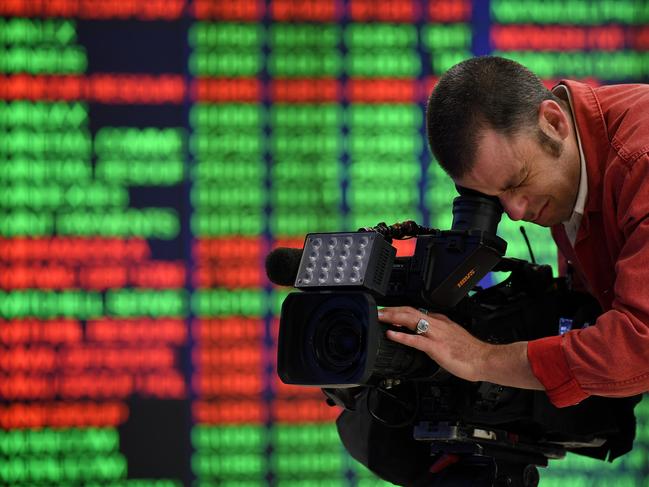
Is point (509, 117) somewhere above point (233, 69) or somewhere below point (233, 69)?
below

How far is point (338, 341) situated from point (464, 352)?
0.63 feet

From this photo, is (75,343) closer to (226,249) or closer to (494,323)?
(226,249)

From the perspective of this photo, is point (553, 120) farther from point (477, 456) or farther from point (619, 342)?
point (477, 456)

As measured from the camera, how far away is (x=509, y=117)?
157 centimetres

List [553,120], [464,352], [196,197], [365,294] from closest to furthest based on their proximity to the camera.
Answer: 1. [365,294]
2. [464,352]
3. [553,120]
4. [196,197]

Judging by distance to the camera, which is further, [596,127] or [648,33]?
[648,33]

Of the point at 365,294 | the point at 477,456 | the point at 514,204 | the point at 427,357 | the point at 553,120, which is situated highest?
the point at 553,120

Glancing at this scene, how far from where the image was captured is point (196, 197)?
2957 mm

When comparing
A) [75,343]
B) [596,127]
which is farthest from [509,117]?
[75,343]

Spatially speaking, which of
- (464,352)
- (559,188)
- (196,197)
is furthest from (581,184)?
(196,197)

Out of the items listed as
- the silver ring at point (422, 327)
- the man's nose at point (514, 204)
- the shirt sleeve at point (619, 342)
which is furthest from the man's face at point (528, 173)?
the silver ring at point (422, 327)

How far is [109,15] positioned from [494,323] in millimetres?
1728

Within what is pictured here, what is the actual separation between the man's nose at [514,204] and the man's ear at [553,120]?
0.35ft

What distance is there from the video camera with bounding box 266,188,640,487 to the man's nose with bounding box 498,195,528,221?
0.08ft
